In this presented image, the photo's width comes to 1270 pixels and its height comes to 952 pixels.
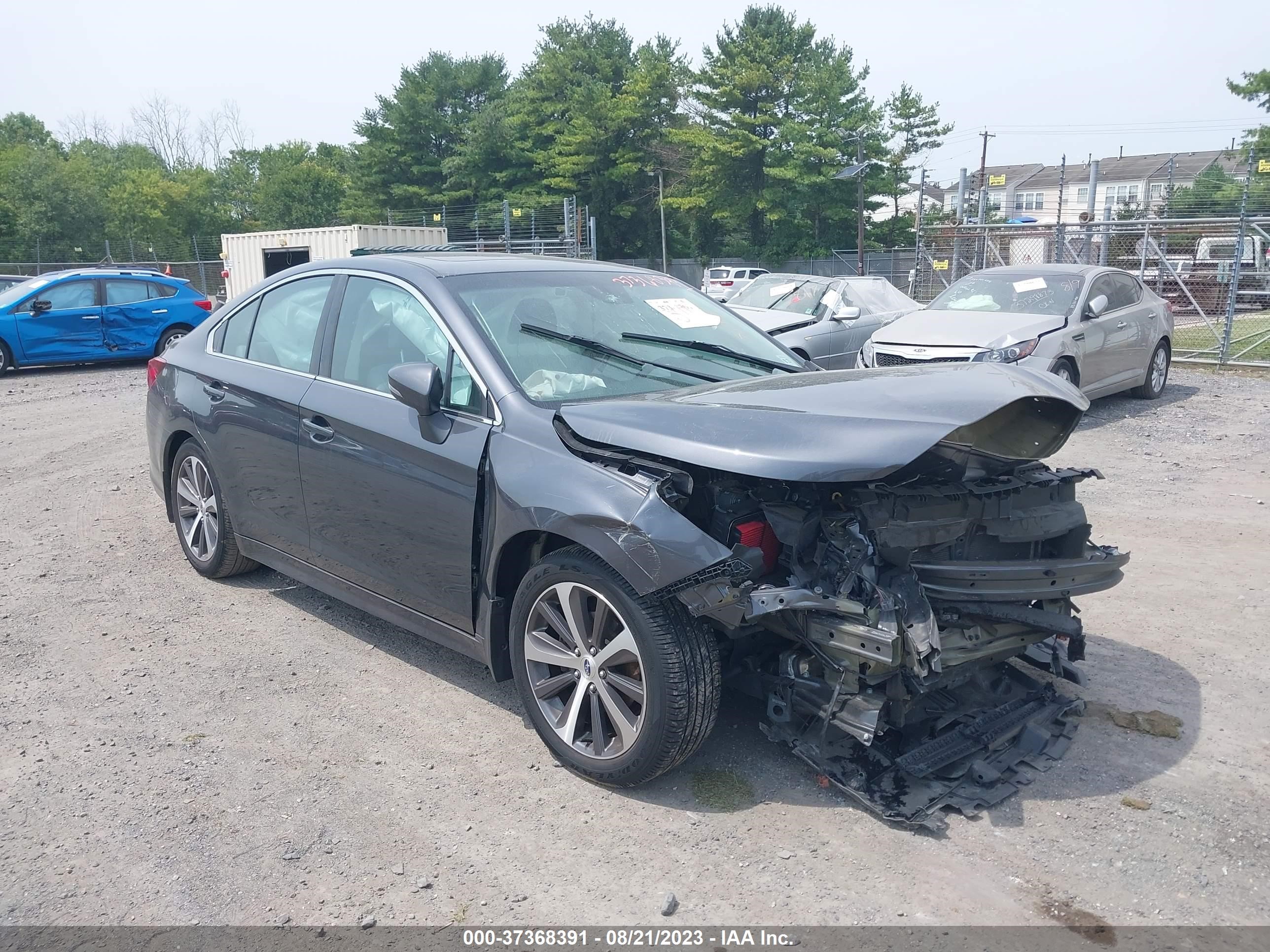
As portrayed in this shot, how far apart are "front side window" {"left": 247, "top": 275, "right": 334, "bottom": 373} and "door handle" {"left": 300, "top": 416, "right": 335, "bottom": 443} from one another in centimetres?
32

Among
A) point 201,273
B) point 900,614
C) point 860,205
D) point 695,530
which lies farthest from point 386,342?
point 201,273

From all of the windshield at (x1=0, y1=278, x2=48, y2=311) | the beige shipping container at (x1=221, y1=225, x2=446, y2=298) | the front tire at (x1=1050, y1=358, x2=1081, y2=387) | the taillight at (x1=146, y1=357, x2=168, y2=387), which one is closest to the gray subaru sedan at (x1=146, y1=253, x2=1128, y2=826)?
the taillight at (x1=146, y1=357, x2=168, y2=387)

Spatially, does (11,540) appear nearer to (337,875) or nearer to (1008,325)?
(337,875)

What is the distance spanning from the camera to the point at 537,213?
1577 inches

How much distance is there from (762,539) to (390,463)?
158cm

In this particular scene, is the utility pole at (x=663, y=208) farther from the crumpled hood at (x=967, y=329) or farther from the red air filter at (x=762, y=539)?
the red air filter at (x=762, y=539)

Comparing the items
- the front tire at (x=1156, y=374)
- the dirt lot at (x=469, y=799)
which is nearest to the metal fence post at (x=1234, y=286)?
the front tire at (x=1156, y=374)

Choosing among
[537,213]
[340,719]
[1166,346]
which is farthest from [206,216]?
[340,719]

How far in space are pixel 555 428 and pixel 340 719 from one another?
1.54 metres

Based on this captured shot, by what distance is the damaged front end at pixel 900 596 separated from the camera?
3234mm

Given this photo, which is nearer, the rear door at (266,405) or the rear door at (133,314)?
the rear door at (266,405)

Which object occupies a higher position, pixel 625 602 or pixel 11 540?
pixel 625 602

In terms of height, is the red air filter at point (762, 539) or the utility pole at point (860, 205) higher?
the utility pole at point (860, 205)

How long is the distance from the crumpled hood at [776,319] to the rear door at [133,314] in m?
10.2
